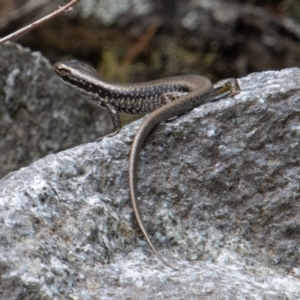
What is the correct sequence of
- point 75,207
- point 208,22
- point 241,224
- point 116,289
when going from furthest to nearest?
1. point 208,22
2. point 241,224
3. point 75,207
4. point 116,289

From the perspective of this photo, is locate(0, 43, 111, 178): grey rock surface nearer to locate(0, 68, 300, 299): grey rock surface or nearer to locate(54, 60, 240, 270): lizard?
locate(54, 60, 240, 270): lizard

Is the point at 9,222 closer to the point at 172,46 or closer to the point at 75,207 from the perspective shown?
the point at 75,207

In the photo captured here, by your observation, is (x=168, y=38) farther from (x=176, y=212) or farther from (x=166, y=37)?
(x=176, y=212)

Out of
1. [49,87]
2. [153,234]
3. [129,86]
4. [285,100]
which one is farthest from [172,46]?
[153,234]

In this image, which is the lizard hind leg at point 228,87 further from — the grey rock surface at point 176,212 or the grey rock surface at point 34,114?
the grey rock surface at point 34,114

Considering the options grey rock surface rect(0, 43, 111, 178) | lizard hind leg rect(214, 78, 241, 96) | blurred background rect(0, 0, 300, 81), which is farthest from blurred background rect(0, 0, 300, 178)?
lizard hind leg rect(214, 78, 241, 96)
